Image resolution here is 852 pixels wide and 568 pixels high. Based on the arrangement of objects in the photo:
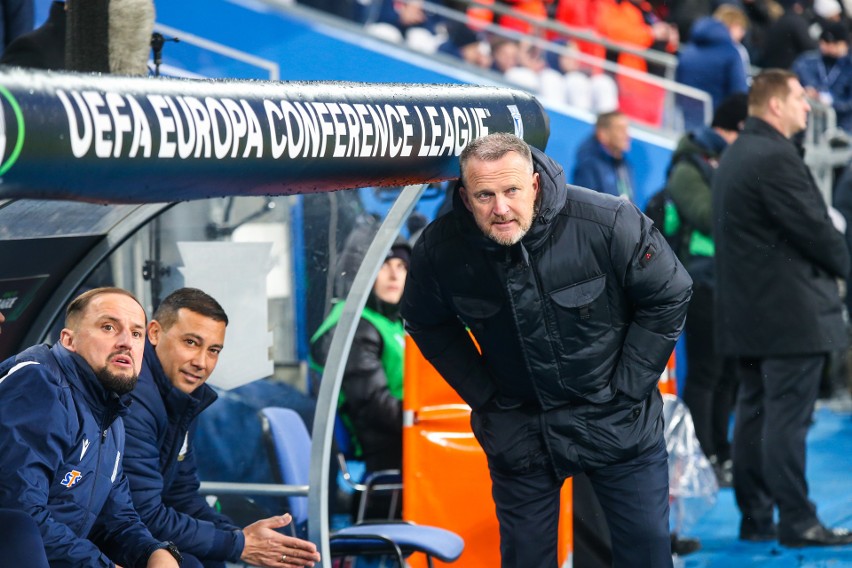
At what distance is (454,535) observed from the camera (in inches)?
200

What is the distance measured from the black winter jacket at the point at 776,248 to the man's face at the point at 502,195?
2.73m

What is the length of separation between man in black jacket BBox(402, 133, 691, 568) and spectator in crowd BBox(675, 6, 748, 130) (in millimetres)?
7164

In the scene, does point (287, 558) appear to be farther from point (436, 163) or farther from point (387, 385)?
point (387, 385)

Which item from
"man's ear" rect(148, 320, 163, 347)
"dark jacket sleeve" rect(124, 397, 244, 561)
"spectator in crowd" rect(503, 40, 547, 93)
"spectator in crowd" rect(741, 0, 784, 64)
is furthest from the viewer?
"spectator in crowd" rect(741, 0, 784, 64)

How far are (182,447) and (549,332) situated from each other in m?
1.35

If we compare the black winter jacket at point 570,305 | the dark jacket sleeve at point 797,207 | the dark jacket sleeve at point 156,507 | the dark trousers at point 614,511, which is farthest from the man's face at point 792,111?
the dark jacket sleeve at point 156,507

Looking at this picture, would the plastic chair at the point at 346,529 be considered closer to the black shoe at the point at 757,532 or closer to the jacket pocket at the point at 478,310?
the jacket pocket at the point at 478,310

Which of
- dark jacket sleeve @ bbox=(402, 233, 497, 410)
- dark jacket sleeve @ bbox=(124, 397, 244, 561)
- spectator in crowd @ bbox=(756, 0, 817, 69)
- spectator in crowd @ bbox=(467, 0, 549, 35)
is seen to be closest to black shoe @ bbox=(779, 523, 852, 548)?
dark jacket sleeve @ bbox=(402, 233, 497, 410)

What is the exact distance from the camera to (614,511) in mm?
4336

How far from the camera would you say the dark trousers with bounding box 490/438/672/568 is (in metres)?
4.30

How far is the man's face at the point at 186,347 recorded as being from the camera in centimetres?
441

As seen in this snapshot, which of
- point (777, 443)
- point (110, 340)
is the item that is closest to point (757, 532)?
point (777, 443)

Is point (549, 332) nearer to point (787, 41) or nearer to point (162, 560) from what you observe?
point (162, 560)

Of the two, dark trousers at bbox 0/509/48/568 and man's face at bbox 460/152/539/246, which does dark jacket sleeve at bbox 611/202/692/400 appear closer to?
man's face at bbox 460/152/539/246
